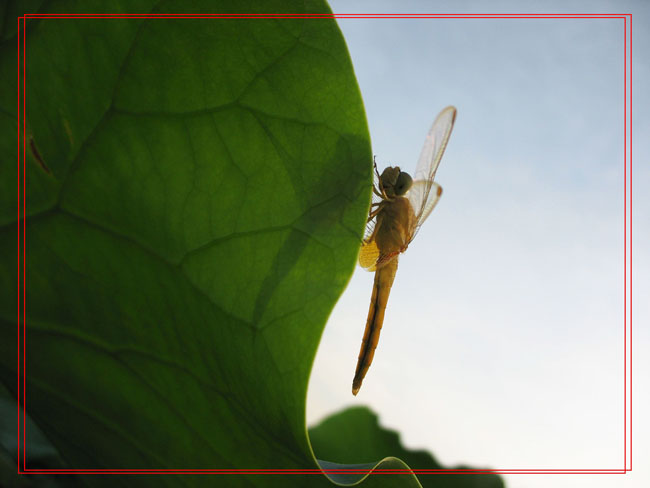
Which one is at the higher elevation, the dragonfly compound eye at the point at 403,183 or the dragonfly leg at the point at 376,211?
the dragonfly compound eye at the point at 403,183

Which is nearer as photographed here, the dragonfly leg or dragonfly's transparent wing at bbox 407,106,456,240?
dragonfly's transparent wing at bbox 407,106,456,240

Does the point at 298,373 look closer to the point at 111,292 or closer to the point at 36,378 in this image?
the point at 111,292

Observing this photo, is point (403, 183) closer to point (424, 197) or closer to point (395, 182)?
point (395, 182)

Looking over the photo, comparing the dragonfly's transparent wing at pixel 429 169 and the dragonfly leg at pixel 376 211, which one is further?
the dragonfly leg at pixel 376 211

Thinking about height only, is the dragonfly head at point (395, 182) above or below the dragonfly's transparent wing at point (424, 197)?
above

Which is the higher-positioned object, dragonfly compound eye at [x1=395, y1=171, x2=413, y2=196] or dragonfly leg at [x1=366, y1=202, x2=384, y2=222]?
dragonfly compound eye at [x1=395, y1=171, x2=413, y2=196]

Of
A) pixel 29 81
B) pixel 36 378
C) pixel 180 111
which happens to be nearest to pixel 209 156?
pixel 180 111

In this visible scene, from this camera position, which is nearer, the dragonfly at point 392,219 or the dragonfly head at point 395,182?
the dragonfly at point 392,219
